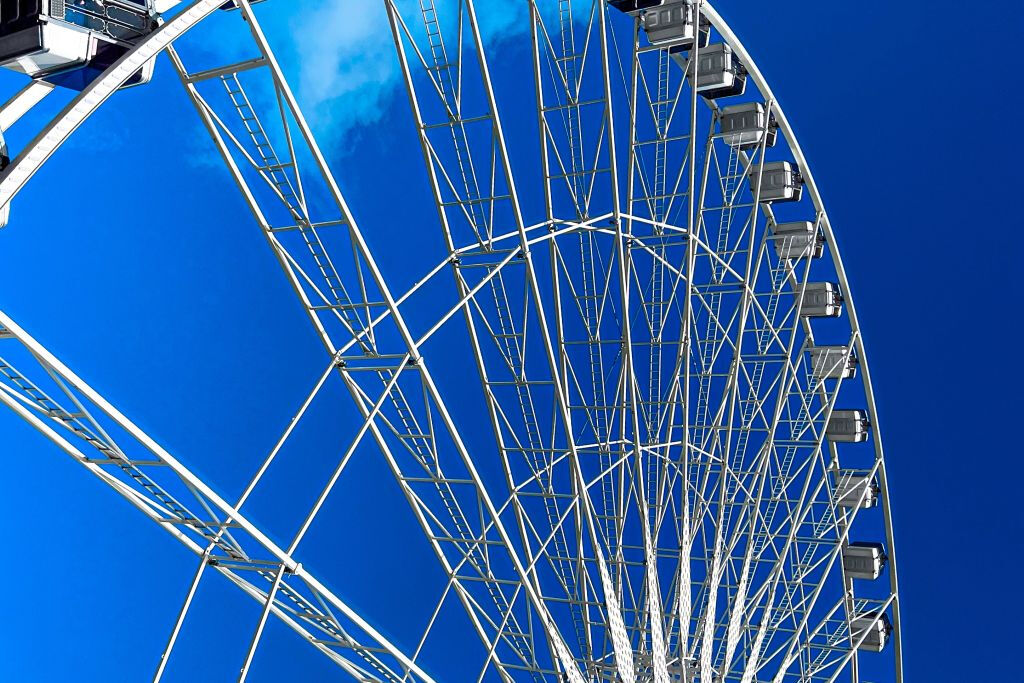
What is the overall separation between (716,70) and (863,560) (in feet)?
69.5

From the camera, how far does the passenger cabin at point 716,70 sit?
2770 centimetres

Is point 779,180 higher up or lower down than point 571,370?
higher up

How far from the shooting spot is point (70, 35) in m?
12.4

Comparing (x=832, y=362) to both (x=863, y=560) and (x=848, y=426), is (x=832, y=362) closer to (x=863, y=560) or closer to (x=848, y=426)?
(x=848, y=426)

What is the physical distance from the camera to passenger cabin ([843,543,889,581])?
3938 cm

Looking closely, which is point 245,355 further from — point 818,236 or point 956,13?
point 956,13

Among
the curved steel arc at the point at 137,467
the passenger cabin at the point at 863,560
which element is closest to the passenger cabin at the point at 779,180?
the passenger cabin at the point at 863,560

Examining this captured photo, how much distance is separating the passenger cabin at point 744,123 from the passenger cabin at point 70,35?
20990 mm

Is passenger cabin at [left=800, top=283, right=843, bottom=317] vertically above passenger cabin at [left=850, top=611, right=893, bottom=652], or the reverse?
passenger cabin at [left=800, top=283, right=843, bottom=317]

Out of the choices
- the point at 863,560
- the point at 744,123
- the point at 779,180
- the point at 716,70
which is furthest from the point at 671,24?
the point at 863,560

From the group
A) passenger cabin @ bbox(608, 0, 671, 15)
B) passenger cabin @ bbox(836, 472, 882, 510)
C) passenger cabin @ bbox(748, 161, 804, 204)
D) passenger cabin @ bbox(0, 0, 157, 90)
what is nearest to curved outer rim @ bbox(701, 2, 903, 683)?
passenger cabin @ bbox(748, 161, 804, 204)

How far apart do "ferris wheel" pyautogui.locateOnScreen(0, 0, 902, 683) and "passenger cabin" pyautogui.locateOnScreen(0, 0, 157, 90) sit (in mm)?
39

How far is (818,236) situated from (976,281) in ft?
93.6

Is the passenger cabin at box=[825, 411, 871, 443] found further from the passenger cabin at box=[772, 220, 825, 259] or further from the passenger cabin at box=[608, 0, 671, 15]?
the passenger cabin at box=[608, 0, 671, 15]
